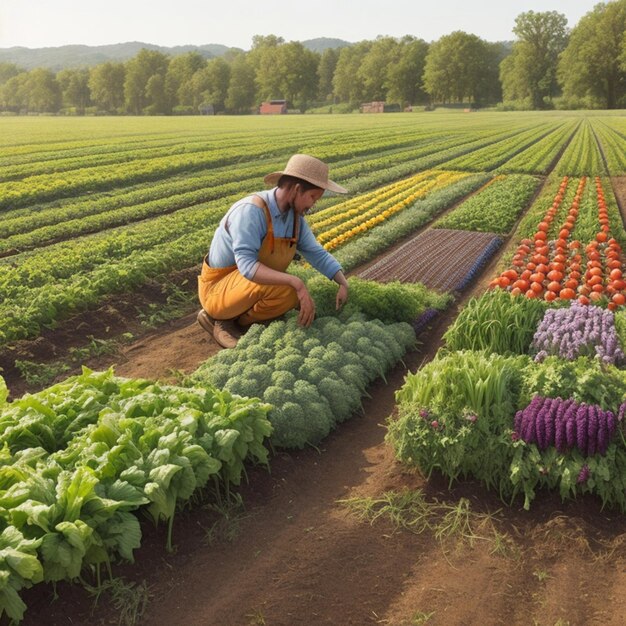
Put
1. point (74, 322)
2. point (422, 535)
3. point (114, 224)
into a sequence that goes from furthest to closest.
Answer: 1. point (114, 224)
2. point (74, 322)
3. point (422, 535)

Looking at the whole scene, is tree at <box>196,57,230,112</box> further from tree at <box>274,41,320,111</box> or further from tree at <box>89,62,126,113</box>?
tree at <box>89,62,126,113</box>

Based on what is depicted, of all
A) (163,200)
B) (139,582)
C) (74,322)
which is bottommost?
(139,582)

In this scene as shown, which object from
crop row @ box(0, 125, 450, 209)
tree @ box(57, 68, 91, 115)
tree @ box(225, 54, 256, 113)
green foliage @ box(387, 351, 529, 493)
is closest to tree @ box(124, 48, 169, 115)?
tree @ box(57, 68, 91, 115)

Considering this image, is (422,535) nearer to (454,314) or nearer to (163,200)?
(454,314)

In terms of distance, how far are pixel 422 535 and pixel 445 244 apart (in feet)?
28.7

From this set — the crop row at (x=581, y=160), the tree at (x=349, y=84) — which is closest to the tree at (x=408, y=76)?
the tree at (x=349, y=84)

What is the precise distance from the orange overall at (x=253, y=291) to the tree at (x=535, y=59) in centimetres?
9796

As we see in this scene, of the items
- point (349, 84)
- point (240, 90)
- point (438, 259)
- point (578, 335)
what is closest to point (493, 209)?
point (438, 259)

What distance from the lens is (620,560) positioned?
157 inches

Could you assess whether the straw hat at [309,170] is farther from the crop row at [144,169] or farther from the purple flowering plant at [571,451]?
the crop row at [144,169]

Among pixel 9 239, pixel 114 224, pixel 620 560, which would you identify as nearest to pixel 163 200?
pixel 114 224

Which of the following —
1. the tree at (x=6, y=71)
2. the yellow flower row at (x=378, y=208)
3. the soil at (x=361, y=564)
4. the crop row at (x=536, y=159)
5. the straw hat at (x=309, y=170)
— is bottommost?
the soil at (x=361, y=564)

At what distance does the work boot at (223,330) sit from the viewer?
22.6ft

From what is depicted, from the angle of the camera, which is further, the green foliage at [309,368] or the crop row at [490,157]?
the crop row at [490,157]
